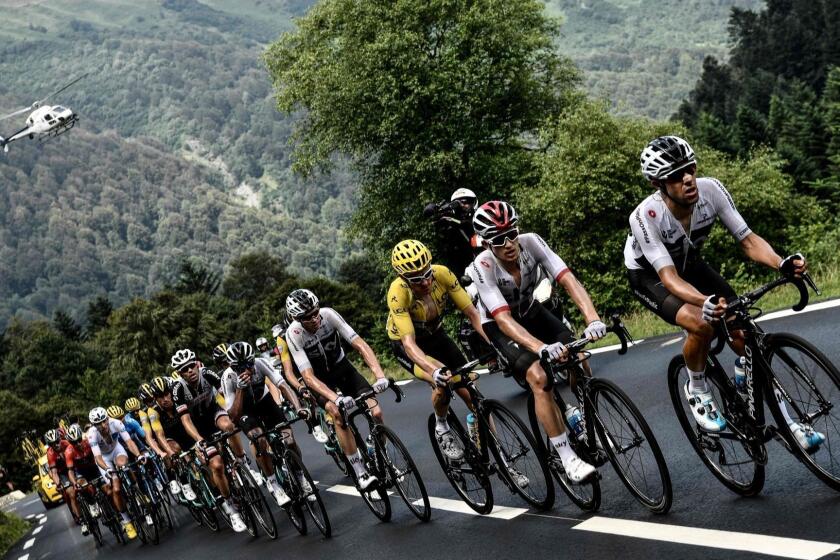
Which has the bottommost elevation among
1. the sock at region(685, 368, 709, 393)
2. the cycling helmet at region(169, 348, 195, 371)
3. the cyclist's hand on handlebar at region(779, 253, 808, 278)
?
the cycling helmet at region(169, 348, 195, 371)

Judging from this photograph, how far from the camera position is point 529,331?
22.6 ft

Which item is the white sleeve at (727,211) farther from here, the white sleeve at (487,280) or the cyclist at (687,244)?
the white sleeve at (487,280)

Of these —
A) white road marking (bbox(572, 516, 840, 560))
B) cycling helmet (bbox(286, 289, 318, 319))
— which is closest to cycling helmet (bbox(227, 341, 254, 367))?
cycling helmet (bbox(286, 289, 318, 319))

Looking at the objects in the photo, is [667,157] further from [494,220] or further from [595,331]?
[494,220]

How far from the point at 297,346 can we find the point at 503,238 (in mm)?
3582

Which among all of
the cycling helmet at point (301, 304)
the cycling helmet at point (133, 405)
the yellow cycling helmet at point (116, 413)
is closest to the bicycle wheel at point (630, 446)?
the cycling helmet at point (301, 304)

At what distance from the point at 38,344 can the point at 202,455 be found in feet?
314

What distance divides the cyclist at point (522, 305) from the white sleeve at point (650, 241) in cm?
53

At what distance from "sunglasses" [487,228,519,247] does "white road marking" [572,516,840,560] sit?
6.60 feet

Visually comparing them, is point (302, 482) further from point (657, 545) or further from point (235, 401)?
point (657, 545)

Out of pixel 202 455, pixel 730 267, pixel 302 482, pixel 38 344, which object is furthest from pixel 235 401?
pixel 38 344

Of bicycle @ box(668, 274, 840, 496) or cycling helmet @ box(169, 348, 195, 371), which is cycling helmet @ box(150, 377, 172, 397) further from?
bicycle @ box(668, 274, 840, 496)

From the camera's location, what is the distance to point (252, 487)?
10.4 meters

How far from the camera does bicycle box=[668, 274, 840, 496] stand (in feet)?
16.6
